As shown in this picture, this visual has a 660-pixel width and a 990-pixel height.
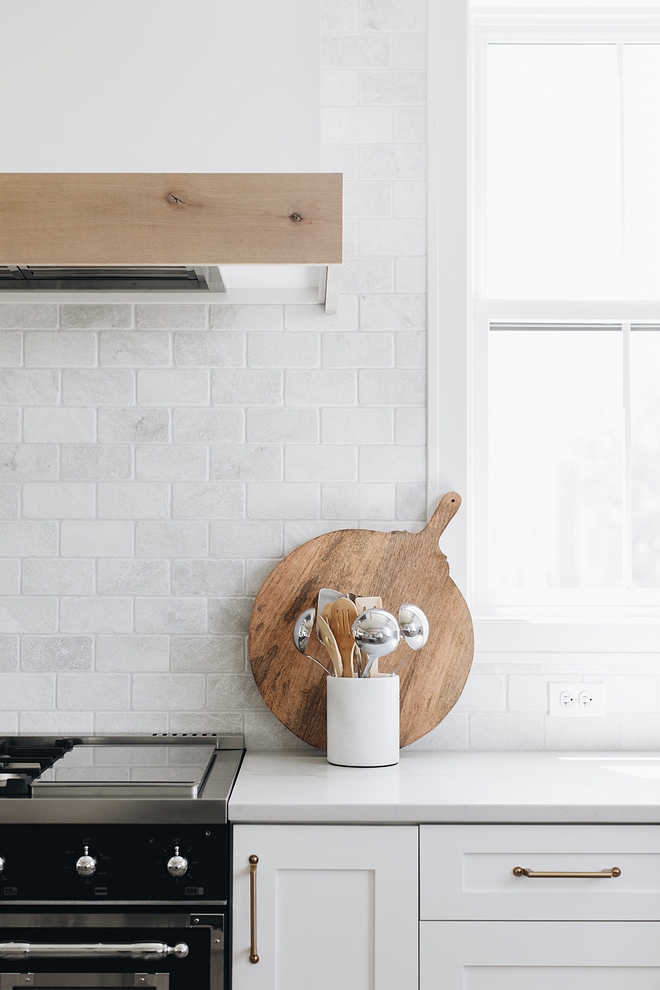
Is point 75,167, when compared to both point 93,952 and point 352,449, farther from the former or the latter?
point 93,952

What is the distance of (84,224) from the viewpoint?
153cm

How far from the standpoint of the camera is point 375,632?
1773mm

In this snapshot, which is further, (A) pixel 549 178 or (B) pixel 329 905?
(A) pixel 549 178

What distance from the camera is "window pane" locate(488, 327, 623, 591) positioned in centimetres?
218

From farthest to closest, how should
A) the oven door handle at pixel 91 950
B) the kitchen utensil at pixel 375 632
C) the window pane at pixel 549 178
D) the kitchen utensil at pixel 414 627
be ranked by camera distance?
the window pane at pixel 549 178
the kitchen utensil at pixel 414 627
the kitchen utensil at pixel 375 632
the oven door handle at pixel 91 950

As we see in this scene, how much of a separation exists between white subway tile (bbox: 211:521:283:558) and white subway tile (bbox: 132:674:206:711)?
311 millimetres

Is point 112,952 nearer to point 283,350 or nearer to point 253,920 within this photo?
point 253,920

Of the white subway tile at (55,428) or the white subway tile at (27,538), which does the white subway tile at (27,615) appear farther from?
the white subway tile at (55,428)

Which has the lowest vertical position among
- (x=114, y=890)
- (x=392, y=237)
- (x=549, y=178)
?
(x=114, y=890)

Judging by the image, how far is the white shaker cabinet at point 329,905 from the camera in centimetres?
156

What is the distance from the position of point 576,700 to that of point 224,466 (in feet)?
3.33

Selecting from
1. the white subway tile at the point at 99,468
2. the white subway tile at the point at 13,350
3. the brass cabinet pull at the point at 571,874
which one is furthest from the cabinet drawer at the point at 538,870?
the white subway tile at the point at 13,350

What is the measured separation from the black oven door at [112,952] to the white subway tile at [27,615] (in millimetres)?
701

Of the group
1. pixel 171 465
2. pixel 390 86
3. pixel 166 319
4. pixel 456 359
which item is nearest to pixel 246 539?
pixel 171 465
